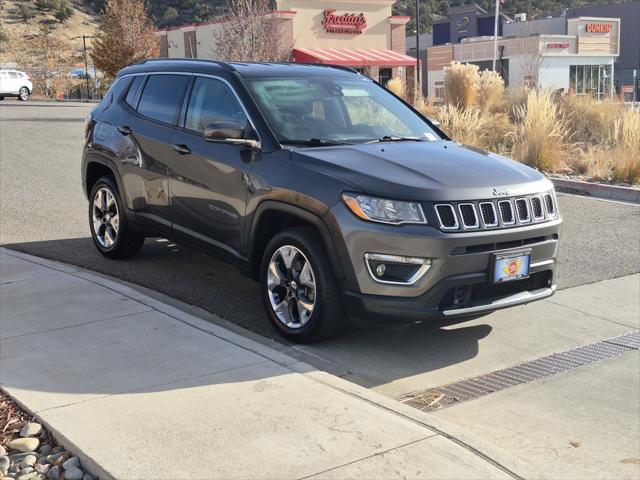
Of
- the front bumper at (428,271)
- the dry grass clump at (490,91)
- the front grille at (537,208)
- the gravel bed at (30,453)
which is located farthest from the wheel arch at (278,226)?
the dry grass clump at (490,91)

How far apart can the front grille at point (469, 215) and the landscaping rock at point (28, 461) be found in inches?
114

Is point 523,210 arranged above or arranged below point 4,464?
above

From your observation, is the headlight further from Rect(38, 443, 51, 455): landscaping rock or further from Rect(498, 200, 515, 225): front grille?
Rect(38, 443, 51, 455): landscaping rock

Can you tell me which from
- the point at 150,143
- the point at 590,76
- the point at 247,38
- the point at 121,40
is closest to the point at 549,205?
the point at 150,143

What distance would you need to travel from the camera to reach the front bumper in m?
5.06

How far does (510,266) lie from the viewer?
5.36m

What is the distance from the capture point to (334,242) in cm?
527

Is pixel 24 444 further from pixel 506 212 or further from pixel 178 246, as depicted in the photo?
pixel 178 246

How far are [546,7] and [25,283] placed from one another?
11447 cm

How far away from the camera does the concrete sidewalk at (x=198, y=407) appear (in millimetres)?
3740

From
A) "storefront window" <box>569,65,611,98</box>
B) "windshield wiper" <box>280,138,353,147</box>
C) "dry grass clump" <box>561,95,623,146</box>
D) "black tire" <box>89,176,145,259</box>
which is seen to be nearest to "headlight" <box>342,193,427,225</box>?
"windshield wiper" <box>280,138,353,147</box>

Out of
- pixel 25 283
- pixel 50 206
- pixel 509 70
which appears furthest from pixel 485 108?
pixel 509 70

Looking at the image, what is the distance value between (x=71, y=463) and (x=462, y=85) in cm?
2186

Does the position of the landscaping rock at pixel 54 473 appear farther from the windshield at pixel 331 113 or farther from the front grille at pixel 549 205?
the front grille at pixel 549 205
